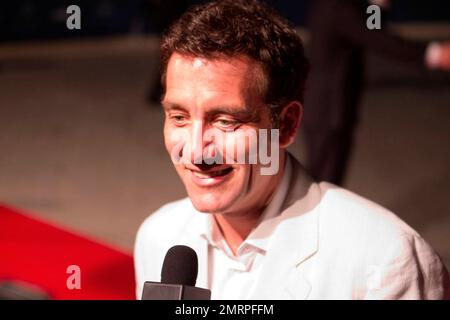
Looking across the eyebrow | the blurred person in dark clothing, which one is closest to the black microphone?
the eyebrow

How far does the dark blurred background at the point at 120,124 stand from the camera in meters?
4.81

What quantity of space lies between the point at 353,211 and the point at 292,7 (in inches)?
349

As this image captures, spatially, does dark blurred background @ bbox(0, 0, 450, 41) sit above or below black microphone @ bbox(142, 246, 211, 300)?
above

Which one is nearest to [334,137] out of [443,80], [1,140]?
→ [1,140]

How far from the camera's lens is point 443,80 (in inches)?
327

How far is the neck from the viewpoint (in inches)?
63.9

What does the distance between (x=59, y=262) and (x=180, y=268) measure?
5.16 ft

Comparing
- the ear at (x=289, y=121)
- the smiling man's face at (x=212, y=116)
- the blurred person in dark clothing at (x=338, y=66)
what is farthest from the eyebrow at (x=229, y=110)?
the blurred person in dark clothing at (x=338, y=66)

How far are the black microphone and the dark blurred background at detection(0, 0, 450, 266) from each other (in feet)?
9.20

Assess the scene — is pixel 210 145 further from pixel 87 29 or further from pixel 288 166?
pixel 87 29

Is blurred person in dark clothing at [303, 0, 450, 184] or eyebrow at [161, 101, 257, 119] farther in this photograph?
blurred person in dark clothing at [303, 0, 450, 184]

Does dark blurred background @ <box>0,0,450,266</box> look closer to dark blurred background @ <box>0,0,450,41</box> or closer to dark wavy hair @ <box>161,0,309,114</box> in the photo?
dark blurred background @ <box>0,0,450,41</box>

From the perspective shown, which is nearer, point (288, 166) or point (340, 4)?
point (288, 166)

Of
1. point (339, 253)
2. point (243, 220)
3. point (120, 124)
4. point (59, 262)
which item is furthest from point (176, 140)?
point (120, 124)
